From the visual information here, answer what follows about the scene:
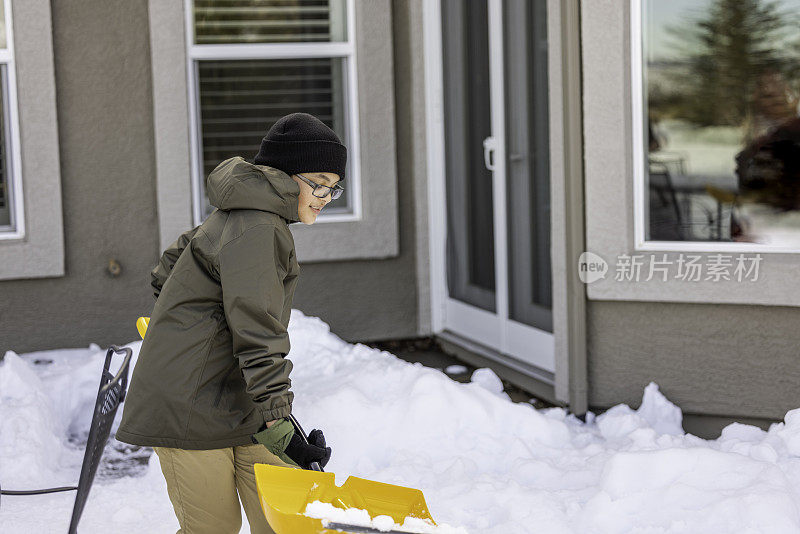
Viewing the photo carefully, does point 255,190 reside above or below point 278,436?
above

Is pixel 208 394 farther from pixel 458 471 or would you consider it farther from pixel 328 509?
pixel 458 471

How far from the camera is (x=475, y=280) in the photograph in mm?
6793

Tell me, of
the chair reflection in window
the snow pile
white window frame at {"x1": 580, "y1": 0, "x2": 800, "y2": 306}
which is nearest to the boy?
the snow pile

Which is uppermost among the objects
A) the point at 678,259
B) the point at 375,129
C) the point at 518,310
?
the point at 375,129

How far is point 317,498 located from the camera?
8.07 feet

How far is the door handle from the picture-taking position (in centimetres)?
631

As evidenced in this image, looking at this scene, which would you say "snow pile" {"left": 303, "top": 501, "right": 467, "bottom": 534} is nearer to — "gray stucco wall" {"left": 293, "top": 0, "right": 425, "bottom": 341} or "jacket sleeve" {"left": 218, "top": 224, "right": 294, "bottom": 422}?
"jacket sleeve" {"left": 218, "top": 224, "right": 294, "bottom": 422}

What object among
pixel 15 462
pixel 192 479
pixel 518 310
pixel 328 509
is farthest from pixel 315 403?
pixel 328 509

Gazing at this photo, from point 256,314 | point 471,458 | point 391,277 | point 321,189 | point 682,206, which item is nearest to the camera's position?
point 256,314

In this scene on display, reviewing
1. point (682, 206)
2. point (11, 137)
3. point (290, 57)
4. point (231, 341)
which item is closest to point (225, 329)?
point (231, 341)

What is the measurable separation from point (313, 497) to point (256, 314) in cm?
47

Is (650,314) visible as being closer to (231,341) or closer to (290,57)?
(231,341)

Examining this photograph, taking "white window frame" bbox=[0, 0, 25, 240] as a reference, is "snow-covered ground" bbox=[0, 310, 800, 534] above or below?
below

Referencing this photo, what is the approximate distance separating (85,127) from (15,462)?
8.32ft
